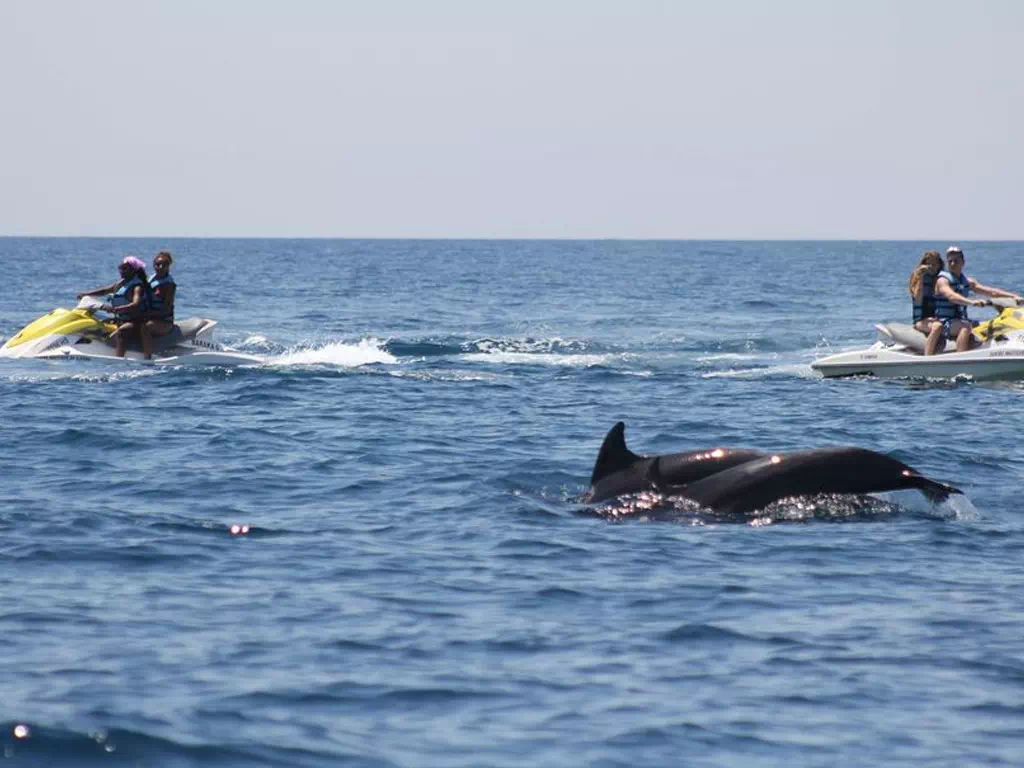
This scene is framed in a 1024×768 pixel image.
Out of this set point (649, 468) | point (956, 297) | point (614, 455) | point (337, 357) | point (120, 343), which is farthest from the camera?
point (337, 357)

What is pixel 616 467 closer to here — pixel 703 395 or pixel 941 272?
pixel 703 395

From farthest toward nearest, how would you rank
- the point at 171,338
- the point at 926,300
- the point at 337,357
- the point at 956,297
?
the point at 337,357 → the point at 171,338 → the point at 926,300 → the point at 956,297

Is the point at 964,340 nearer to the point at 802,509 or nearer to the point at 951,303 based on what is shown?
the point at 951,303

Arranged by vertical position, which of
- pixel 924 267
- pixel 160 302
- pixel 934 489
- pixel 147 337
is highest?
pixel 924 267

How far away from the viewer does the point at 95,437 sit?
17.8 meters

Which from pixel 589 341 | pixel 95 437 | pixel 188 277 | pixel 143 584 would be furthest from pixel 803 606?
pixel 188 277

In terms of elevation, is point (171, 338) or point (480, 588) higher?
point (171, 338)

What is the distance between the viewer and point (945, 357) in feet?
79.5

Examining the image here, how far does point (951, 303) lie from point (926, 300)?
371mm

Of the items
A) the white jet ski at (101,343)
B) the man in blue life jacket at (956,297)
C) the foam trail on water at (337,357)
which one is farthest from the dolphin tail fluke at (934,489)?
the white jet ski at (101,343)

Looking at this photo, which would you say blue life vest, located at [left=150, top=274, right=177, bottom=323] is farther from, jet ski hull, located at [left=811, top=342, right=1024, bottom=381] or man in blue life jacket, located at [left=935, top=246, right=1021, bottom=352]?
man in blue life jacket, located at [left=935, top=246, right=1021, bottom=352]

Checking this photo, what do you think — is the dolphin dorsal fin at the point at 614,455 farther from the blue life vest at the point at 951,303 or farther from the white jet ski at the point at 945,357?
the blue life vest at the point at 951,303

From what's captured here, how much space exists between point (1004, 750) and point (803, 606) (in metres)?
2.58

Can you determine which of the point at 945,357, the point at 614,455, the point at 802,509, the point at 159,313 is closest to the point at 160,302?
the point at 159,313
